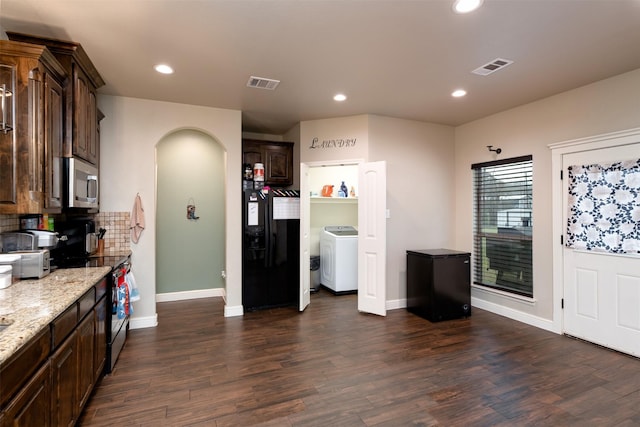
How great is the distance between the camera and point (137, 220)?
12.2 feet

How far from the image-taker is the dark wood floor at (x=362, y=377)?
7.18 feet

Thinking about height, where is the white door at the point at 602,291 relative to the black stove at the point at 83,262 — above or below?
below

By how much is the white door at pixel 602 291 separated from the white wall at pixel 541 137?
0.19 metres

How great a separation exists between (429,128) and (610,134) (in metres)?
2.16

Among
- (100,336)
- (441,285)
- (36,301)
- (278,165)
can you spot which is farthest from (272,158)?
(36,301)

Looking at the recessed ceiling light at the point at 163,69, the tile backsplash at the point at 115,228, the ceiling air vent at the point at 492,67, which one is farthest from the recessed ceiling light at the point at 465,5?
the tile backsplash at the point at 115,228

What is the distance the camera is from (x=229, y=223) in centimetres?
423

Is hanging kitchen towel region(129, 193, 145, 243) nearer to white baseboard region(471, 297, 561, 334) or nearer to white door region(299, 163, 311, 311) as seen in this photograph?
white door region(299, 163, 311, 311)

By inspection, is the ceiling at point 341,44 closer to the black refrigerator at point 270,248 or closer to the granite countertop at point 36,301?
the black refrigerator at point 270,248

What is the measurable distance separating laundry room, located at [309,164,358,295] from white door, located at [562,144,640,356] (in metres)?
2.87

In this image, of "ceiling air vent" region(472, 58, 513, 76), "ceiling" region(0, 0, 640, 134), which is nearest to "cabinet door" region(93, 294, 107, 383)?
"ceiling" region(0, 0, 640, 134)

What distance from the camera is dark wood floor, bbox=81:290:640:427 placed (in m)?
2.19

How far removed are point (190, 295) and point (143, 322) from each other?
1247 mm

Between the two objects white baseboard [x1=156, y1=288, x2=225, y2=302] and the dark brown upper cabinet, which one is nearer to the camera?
the dark brown upper cabinet
